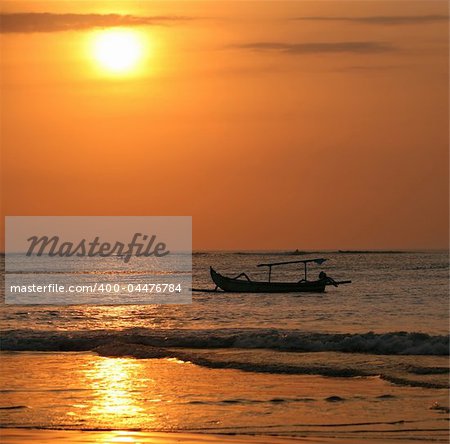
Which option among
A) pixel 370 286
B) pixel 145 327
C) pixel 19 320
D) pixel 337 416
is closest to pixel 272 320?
pixel 145 327

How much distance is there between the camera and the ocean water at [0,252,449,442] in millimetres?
14820

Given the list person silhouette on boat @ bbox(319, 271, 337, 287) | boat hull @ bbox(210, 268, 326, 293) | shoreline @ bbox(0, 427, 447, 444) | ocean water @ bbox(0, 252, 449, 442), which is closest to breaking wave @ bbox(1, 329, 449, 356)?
ocean water @ bbox(0, 252, 449, 442)

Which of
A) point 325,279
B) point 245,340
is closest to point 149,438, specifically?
point 245,340

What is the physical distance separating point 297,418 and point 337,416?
70 centimetres

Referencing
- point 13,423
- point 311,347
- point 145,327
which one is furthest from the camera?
point 145,327

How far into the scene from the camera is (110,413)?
607 inches

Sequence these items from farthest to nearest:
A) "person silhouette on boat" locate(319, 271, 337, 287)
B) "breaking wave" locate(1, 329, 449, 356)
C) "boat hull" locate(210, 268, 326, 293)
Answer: "person silhouette on boat" locate(319, 271, 337, 287) < "boat hull" locate(210, 268, 326, 293) < "breaking wave" locate(1, 329, 449, 356)

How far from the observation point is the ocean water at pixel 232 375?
1482cm

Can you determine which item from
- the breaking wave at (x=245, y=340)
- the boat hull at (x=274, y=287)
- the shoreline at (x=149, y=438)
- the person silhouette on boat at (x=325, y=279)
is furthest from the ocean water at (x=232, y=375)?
the person silhouette on boat at (x=325, y=279)

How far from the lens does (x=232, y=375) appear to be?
20062 mm

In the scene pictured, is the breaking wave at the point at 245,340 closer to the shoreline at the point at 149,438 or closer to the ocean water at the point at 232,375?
the ocean water at the point at 232,375

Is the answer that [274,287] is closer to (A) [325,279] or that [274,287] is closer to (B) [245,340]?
(A) [325,279]

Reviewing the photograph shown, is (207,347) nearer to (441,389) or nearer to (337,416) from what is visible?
(441,389)

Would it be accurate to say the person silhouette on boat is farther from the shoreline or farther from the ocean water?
the shoreline
